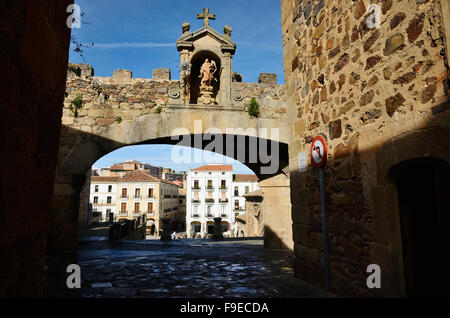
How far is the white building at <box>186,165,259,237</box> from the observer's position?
4238 centimetres

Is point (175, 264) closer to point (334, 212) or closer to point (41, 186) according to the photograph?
point (334, 212)

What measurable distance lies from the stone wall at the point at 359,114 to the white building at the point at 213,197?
38.7 meters

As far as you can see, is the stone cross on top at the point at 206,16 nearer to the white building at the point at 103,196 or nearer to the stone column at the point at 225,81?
the stone column at the point at 225,81

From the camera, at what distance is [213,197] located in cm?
4338

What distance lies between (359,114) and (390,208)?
3.45ft

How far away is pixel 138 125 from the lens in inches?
259

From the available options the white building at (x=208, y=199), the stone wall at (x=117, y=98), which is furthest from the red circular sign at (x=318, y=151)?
the white building at (x=208, y=199)

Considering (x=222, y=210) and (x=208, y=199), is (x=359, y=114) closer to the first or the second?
(x=222, y=210)

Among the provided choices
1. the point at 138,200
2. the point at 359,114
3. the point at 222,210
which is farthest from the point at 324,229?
the point at 222,210

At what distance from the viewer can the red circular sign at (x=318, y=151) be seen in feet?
11.6

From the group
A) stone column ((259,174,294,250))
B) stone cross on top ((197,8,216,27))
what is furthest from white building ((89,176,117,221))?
stone cross on top ((197,8,216,27))

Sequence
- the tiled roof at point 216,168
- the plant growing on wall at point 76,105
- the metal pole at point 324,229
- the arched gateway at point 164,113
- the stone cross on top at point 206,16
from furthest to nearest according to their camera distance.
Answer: the tiled roof at point 216,168
the stone cross on top at point 206,16
the plant growing on wall at point 76,105
the arched gateway at point 164,113
the metal pole at point 324,229
